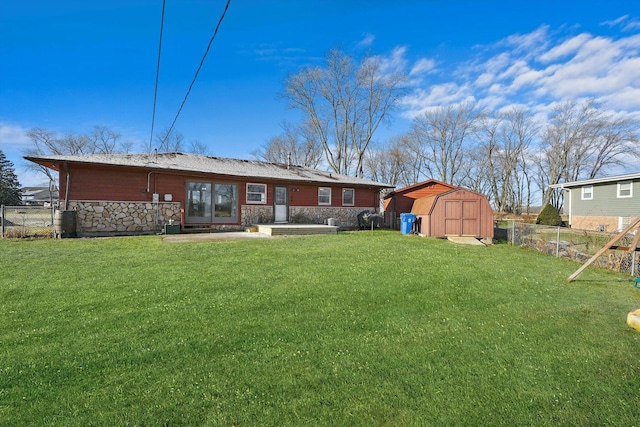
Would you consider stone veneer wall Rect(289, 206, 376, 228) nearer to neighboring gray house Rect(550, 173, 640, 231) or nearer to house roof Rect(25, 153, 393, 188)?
house roof Rect(25, 153, 393, 188)

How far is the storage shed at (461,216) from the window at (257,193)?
802 cm

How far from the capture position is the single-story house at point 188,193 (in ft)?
37.2

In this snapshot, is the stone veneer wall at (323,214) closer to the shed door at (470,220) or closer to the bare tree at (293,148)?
the shed door at (470,220)

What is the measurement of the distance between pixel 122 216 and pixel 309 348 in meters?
11.9

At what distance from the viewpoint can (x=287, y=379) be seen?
2.45 metres

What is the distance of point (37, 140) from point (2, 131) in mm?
3864

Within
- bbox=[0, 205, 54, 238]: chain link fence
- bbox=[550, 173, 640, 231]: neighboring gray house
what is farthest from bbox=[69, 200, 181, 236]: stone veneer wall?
bbox=[550, 173, 640, 231]: neighboring gray house

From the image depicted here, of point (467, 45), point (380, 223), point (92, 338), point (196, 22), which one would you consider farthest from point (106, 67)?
point (467, 45)

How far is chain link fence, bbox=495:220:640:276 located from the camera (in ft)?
23.4

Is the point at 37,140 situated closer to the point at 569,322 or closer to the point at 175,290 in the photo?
the point at 175,290

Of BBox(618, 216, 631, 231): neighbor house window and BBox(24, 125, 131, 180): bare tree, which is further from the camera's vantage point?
BBox(24, 125, 131, 180): bare tree

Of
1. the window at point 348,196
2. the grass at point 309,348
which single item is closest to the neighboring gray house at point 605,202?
the window at point 348,196

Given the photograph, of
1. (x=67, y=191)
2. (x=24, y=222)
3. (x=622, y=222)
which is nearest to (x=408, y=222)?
(x=622, y=222)

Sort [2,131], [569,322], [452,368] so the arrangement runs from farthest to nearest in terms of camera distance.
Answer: [2,131]
[569,322]
[452,368]
